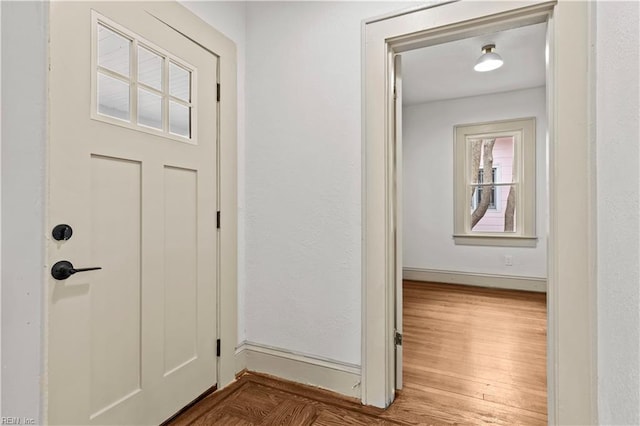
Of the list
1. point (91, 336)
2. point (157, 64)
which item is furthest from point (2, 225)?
point (157, 64)

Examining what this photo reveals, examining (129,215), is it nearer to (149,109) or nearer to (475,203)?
(149,109)

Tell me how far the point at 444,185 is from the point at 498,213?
2.62 ft

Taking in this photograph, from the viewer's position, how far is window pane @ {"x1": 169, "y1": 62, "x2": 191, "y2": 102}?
5.41 ft

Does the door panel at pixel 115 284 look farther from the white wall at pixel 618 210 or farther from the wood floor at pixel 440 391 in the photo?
the white wall at pixel 618 210

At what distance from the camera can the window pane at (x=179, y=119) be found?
164cm

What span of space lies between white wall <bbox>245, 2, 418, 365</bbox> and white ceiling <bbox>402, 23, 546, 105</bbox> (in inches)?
64.1

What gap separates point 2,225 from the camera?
527 mm

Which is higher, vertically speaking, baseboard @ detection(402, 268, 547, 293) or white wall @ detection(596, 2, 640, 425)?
white wall @ detection(596, 2, 640, 425)

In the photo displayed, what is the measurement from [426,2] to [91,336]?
83.6 inches

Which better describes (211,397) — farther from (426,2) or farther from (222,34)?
(426,2)

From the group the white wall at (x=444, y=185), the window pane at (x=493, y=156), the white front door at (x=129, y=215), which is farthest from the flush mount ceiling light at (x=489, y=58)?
the white front door at (x=129, y=215)

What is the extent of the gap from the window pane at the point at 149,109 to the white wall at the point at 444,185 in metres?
3.95

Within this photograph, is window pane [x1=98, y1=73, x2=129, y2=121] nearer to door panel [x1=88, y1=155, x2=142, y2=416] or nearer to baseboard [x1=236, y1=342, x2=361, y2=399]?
door panel [x1=88, y1=155, x2=142, y2=416]

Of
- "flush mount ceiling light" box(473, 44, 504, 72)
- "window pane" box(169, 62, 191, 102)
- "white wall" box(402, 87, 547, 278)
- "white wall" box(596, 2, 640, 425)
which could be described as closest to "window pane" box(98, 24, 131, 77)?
"window pane" box(169, 62, 191, 102)
